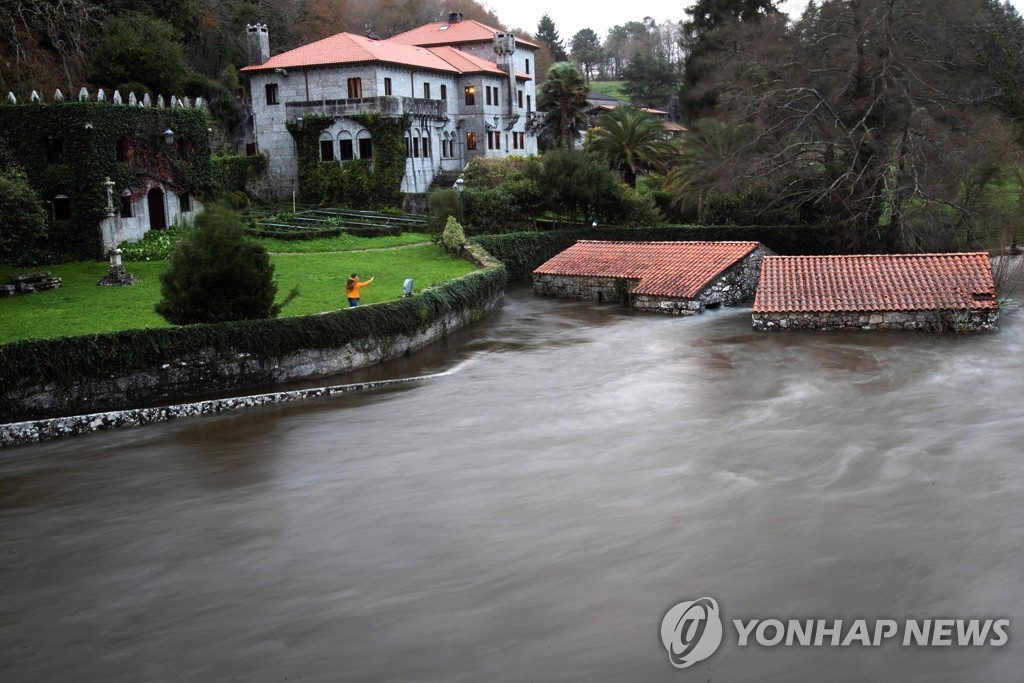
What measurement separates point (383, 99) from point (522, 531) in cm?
4006

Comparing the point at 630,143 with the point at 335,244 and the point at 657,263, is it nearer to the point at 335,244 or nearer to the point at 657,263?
the point at 657,263

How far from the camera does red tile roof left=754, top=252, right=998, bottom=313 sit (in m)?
25.6

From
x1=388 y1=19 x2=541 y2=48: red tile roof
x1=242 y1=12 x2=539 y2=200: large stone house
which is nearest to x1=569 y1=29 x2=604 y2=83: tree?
x1=388 y1=19 x2=541 y2=48: red tile roof

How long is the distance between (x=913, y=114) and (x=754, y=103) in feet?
20.0

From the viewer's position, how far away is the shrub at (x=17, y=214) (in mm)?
26797

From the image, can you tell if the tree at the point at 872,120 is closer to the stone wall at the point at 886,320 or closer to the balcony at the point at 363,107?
the stone wall at the point at 886,320

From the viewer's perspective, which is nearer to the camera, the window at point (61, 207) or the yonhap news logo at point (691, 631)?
the yonhap news logo at point (691, 631)

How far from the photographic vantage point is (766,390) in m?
20.4

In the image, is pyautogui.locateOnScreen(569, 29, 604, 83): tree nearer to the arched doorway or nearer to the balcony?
the balcony

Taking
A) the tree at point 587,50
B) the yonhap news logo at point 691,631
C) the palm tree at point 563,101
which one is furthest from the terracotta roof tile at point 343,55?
the tree at point 587,50

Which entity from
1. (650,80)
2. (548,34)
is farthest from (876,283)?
(548,34)

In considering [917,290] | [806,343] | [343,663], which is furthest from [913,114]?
[343,663]

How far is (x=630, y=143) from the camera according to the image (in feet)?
168

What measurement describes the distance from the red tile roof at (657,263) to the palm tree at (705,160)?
21.1 feet
